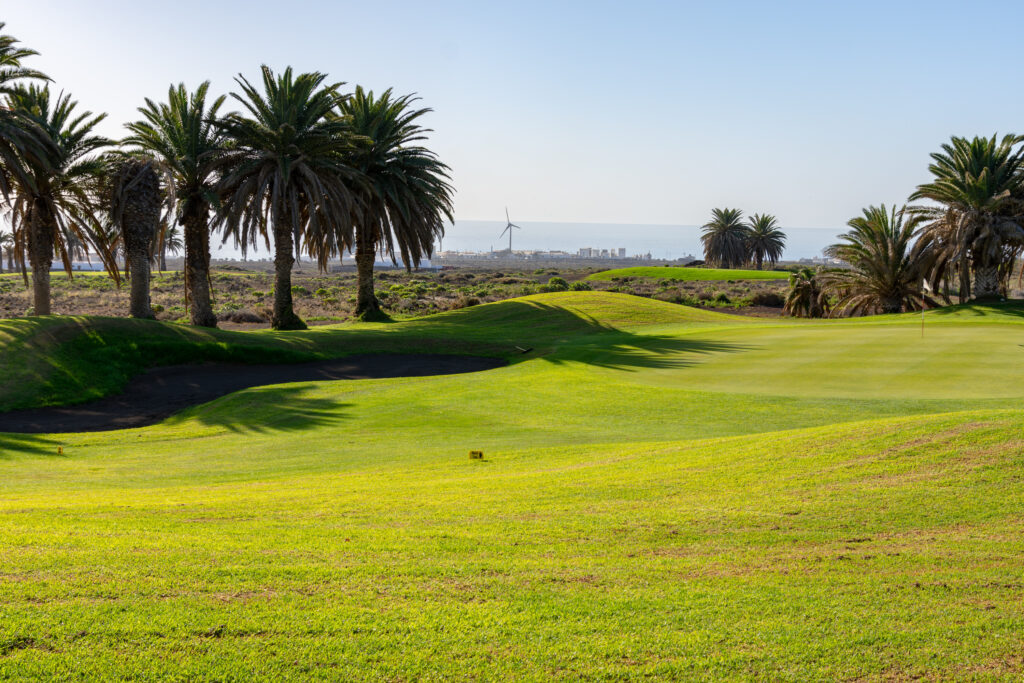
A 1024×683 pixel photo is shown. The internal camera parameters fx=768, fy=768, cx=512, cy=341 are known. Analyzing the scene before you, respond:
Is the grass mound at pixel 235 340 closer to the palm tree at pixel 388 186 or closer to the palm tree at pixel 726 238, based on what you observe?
the palm tree at pixel 388 186

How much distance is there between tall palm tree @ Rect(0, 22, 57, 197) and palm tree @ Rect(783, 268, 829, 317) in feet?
142

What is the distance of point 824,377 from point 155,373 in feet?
72.4

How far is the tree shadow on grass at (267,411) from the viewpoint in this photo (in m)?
18.4

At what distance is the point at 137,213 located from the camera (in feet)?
111

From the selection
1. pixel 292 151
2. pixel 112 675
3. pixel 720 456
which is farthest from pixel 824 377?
pixel 292 151

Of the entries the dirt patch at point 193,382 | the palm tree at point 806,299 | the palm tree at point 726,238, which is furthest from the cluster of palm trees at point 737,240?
the dirt patch at point 193,382

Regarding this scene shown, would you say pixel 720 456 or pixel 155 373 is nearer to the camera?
pixel 720 456

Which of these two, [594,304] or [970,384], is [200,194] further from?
[970,384]

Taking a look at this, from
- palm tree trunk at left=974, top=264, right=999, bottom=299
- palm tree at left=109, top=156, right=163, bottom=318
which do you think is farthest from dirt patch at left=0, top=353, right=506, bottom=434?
palm tree trunk at left=974, top=264, right=999, bottom=299

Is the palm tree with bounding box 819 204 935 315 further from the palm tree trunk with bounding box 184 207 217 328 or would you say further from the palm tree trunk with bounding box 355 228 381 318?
the palm tree trunk with bounding box 184 207 217 328

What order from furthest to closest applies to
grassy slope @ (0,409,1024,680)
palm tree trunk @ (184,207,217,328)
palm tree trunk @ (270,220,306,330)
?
palm tree trunk @ (270,220,306,330), palm tree trunk @ (184,207,217,328), grassy slope @ (0,409,1024,680)

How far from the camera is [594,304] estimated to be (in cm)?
4497

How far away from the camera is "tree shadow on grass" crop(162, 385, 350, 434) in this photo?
726 inches

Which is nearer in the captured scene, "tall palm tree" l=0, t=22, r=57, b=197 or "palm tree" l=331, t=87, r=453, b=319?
"tall palm tree" l=0, t=22, r=57, b=197
